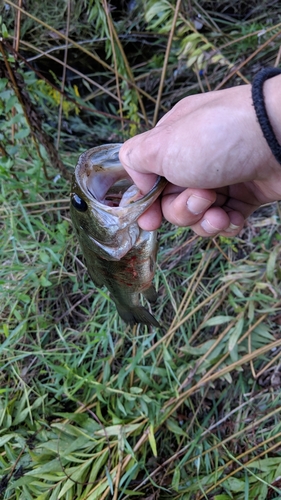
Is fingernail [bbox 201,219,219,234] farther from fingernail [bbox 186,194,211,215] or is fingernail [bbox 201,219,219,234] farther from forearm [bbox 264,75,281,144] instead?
forearm [bbox 264,75,281,144]

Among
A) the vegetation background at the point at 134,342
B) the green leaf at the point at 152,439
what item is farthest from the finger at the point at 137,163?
the green leaf at the point at 152,439

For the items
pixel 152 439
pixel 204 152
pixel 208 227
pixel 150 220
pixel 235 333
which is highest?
pixel 204 152

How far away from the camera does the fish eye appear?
4.66 ft

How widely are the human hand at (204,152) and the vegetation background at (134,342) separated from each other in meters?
1.06

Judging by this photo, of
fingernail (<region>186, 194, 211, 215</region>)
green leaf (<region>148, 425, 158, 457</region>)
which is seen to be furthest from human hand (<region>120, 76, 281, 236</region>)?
green leaf (<region>148, 425, 158, 457</region>)

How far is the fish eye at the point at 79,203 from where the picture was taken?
1419 millimetres

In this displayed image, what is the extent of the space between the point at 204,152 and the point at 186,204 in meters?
0.24

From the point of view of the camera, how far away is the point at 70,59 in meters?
3.43

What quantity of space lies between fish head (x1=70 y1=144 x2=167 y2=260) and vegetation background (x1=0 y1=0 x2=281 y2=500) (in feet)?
3.44

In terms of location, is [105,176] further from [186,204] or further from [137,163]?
[186,204]

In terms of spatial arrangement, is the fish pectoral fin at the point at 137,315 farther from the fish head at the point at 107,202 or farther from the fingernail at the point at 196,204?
the fingernail at the point at 196,204

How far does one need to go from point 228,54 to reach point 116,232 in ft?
7.46

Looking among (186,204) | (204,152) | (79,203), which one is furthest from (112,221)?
(204,152)

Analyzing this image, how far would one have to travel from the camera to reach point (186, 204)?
58.3 inches
